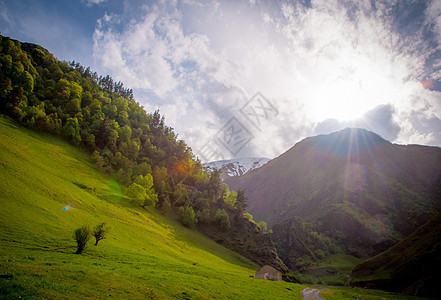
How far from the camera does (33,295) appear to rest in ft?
35.7

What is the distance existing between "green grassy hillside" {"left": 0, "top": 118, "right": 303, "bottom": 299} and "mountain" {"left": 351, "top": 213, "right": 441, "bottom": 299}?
115 ft

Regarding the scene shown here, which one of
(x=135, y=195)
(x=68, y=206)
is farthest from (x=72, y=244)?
(x=135, y=195)

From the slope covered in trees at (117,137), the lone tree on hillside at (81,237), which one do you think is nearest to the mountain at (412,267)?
the slope covered in trees at (117,137)

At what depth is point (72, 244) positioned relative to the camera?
89.6 feet

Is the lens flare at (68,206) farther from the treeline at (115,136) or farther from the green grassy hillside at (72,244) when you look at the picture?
the treeline at (115,136)

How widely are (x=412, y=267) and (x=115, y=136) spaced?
123 metres

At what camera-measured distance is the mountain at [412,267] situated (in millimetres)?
49844

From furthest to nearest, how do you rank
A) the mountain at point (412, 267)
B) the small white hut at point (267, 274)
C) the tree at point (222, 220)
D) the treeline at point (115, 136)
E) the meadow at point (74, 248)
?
the tree at point (222, 220), the treeline at point (115, 136), the small white hut at point (267, 274), the mountain at point (412, 267), the meadow at point (74, 248)

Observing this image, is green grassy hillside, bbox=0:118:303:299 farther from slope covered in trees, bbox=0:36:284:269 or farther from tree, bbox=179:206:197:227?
tree, bbox=179:206:197:227

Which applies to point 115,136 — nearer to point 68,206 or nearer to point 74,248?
point 68,206

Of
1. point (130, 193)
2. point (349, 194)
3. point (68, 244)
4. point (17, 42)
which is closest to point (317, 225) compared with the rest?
point (349, 194)

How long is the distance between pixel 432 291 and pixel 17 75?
148 m

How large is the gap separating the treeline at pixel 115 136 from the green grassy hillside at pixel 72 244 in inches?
372

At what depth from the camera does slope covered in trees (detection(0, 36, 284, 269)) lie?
80.7 m
